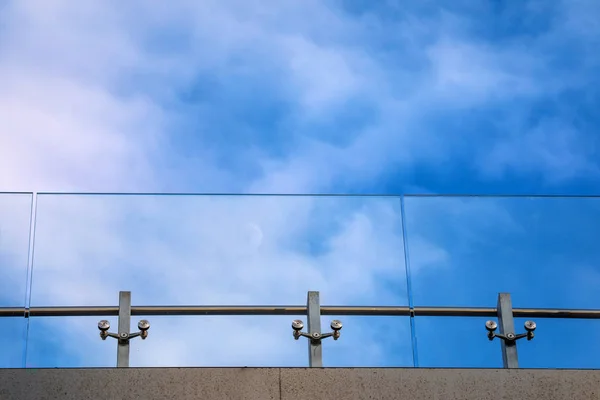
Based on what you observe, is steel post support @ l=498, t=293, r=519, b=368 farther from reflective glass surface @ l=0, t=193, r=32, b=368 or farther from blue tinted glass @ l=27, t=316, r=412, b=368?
reflective glass surface @ l=0, t=193, r=32, b=368

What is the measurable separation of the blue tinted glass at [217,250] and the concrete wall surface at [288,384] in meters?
0.61

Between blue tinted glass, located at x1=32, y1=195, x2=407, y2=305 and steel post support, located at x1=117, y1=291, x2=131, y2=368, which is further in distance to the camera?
blue tinted glass, located at x1=32, y1=195, x2=407, y2=305

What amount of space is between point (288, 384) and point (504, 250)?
1744 millimetres

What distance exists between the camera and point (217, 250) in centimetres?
811

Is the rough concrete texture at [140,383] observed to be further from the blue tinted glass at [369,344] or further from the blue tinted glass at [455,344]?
the blue tinted glass at [455,344]

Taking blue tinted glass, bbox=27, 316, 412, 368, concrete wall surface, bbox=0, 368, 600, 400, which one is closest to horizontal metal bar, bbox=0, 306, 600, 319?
blue tinted glass, bbox=27, 316, 412, 368

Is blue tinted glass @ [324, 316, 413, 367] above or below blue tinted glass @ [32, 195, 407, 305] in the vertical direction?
below

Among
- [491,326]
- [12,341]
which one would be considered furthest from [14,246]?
[491,326]

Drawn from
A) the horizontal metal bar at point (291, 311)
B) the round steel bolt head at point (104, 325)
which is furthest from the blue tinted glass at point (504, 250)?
the round steel bolt head at point (104, 325)

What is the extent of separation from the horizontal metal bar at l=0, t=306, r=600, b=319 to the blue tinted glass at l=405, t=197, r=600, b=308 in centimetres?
5

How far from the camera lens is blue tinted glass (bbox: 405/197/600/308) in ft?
26.5

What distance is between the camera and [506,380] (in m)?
7.56

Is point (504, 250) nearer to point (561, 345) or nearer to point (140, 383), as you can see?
point (561, 345)

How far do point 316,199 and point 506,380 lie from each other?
1.68m
